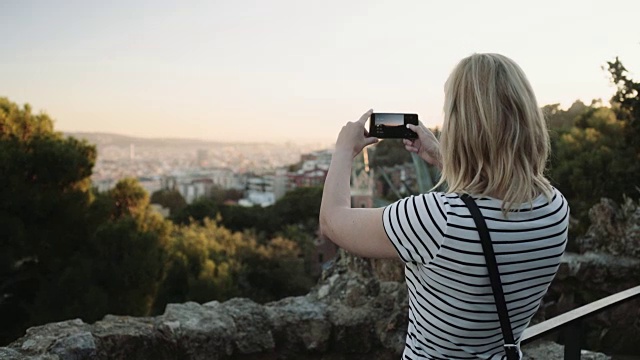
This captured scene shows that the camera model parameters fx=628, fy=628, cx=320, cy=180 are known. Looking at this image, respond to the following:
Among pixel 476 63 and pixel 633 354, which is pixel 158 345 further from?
pixel 633 354

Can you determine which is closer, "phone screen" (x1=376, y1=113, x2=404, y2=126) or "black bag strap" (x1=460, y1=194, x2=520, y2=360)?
"black bag strap" (x1=460, y1=194, x2=520, y2=360)

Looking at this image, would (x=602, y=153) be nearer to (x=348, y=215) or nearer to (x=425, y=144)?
(x=425, y=144)

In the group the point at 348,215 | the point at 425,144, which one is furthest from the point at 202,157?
the point at 348,215

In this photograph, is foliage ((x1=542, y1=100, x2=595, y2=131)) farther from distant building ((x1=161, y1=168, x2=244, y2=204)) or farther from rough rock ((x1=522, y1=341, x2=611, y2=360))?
distant building ((x1=161, y1=168, x2=244, y2=204))

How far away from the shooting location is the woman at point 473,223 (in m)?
1.12

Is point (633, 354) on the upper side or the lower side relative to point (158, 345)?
lower

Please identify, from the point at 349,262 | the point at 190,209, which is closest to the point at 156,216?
the point at 349,262

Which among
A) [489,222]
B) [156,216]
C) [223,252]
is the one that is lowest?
[223,252]

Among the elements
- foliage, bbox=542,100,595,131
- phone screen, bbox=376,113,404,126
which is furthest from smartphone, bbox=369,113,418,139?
foliage, bbox=542,100,595,131

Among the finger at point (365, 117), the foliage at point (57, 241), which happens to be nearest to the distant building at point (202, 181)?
the foliage at point (57, 241)

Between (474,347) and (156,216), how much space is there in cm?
1046

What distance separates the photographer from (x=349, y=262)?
346cm

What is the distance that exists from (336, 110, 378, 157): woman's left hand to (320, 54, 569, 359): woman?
165mm

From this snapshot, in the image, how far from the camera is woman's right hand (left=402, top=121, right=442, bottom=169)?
1570 millimetres
